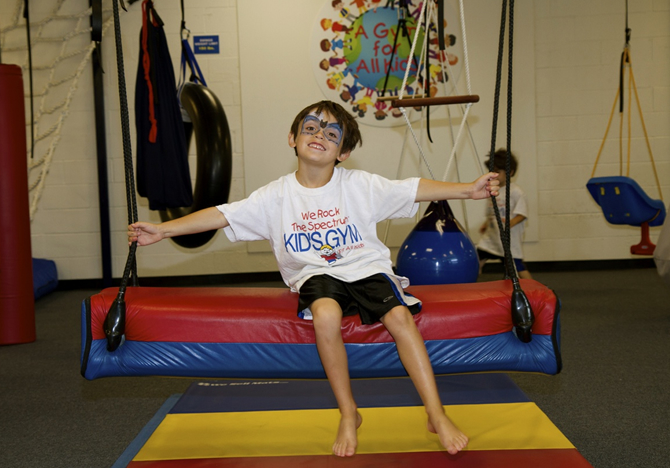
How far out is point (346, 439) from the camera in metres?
1.70

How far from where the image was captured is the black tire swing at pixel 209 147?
139 inches

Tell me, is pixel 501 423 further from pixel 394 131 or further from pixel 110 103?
pixel 110 103

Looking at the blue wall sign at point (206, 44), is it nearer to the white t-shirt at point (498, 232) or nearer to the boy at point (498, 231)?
the boy at point (498, 231)

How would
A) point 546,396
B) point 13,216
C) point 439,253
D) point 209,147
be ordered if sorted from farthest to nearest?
point 209,147
point 13,216
point 439,253
point 546,396

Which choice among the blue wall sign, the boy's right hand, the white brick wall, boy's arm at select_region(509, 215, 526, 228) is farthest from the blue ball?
the blue wall sign

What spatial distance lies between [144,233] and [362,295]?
0.67m

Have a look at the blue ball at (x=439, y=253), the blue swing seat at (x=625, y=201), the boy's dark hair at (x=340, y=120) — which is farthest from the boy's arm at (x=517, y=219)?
the boy's dark hair at (x=340, y=120)

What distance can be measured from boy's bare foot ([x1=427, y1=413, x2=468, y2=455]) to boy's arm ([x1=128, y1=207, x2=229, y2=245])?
0.86m

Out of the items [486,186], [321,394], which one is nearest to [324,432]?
[321,394]

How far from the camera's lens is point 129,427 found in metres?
2.31

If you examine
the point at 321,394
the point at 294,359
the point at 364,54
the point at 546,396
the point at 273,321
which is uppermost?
the point at 364,54

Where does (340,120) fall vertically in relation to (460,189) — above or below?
above

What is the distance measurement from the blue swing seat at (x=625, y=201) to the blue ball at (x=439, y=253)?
1742 mm

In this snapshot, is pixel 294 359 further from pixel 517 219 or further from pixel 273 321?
pixel 517 219
